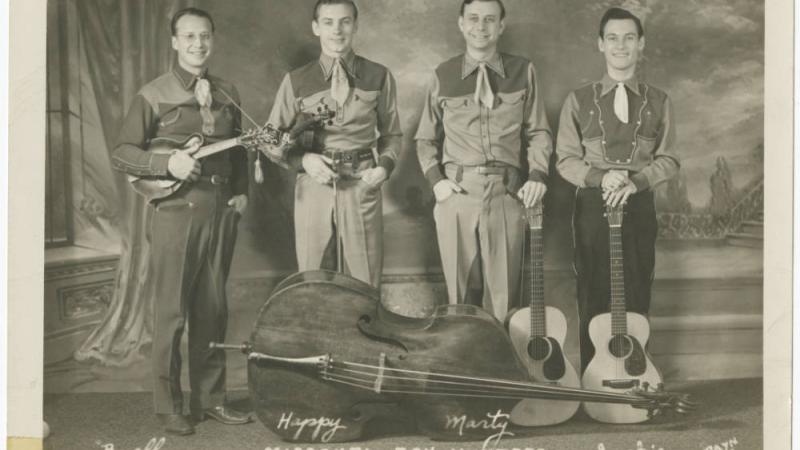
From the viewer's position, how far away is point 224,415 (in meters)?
4.21

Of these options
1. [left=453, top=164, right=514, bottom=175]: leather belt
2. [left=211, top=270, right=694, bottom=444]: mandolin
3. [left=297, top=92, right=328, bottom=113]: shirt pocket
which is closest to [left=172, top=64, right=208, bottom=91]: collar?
[left=297, top=92, right=328, bottom=113]: shirt pocket

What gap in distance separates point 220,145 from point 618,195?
1.99 meters

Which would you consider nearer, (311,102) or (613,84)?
(311,102)

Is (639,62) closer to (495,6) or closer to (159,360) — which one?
(495,6)

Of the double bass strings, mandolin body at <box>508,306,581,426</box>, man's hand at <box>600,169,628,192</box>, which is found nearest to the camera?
the double bass strings

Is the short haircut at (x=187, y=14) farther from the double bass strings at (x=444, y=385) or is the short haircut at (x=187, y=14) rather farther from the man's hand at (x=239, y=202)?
the double bass strings at (x=444, y=385)

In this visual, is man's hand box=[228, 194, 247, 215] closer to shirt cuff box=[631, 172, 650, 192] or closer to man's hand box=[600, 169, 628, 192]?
man's hand box=[600, 169, 628, 192]

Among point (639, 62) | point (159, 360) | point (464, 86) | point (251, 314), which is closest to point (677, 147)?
point (639, 62)

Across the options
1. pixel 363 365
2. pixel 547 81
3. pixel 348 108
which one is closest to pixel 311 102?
pixel 348 108

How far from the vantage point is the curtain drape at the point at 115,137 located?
428cm

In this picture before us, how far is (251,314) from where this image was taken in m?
4.28

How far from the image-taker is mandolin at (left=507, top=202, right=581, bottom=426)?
427cm

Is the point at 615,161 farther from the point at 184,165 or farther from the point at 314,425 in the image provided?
the point at 184,165

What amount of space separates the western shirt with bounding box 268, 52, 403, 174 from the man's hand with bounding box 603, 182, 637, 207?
3.55ft
